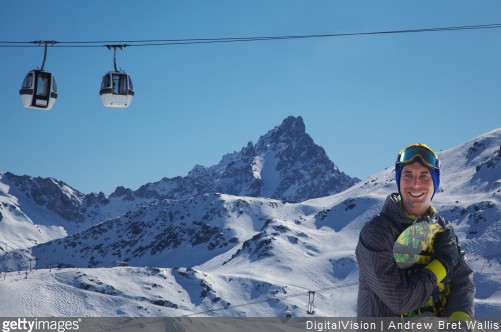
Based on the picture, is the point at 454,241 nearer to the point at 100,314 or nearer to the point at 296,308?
the point at 100,314

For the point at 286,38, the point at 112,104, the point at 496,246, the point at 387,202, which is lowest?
the point at 387,202

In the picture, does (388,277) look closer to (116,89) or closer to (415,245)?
(415,245)

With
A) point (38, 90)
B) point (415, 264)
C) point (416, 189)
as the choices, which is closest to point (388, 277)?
point (415, 264)

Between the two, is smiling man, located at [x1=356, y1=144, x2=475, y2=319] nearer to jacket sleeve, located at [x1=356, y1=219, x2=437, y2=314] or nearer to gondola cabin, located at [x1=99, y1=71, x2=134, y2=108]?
jacket sleeve, located at [x1=356, y1=219, x2=437, y2=314]

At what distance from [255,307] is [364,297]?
17264cm

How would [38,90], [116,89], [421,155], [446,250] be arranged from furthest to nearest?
[116,89] → [38,90] → [421,155] → [446,250]

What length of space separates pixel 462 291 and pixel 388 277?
29.7 inches

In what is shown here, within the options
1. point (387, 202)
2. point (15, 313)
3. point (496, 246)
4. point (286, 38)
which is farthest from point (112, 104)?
point (496, 246)

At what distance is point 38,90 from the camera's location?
2091 centimetres

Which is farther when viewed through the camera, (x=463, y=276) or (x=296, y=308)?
(x=296, y=308)

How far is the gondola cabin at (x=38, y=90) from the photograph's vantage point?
68.4ft

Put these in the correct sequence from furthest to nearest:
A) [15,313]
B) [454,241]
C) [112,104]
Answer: [15,313]
[112,104]
[454,241]

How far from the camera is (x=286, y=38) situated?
2209cm

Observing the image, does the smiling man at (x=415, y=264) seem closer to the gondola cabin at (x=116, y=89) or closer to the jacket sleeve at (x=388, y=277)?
the jacket sleeve at (x=388, y=277)
